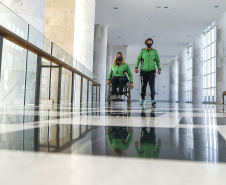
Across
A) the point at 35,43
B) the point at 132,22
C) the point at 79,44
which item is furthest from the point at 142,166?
the point at 132,22

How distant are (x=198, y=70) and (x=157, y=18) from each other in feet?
26.1

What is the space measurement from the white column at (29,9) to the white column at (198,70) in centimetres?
2048

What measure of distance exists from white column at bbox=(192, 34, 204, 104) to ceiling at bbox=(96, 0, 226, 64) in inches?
45.2

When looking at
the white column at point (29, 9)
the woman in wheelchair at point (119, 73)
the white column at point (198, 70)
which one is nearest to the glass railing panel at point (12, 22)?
the white column at point (29, 9)

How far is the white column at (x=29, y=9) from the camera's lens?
195 inches

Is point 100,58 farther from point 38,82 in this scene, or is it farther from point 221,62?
point 38,82

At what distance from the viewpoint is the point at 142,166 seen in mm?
612

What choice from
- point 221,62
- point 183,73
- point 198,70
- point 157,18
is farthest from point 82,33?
point 183,73

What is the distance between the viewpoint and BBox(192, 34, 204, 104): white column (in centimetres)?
2308

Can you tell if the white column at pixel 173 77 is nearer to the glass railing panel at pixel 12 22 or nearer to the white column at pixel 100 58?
the white column at pixel 100 58

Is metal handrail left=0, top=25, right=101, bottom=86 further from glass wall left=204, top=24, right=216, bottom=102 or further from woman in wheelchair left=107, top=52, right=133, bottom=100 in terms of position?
glass wall left=204, top=24, right=216, bottom=102

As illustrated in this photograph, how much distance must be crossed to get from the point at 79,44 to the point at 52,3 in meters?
3.20

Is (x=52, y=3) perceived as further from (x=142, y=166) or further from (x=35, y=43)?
(x=142, y=166)

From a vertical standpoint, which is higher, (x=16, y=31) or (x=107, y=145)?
(x=16, y=31)
